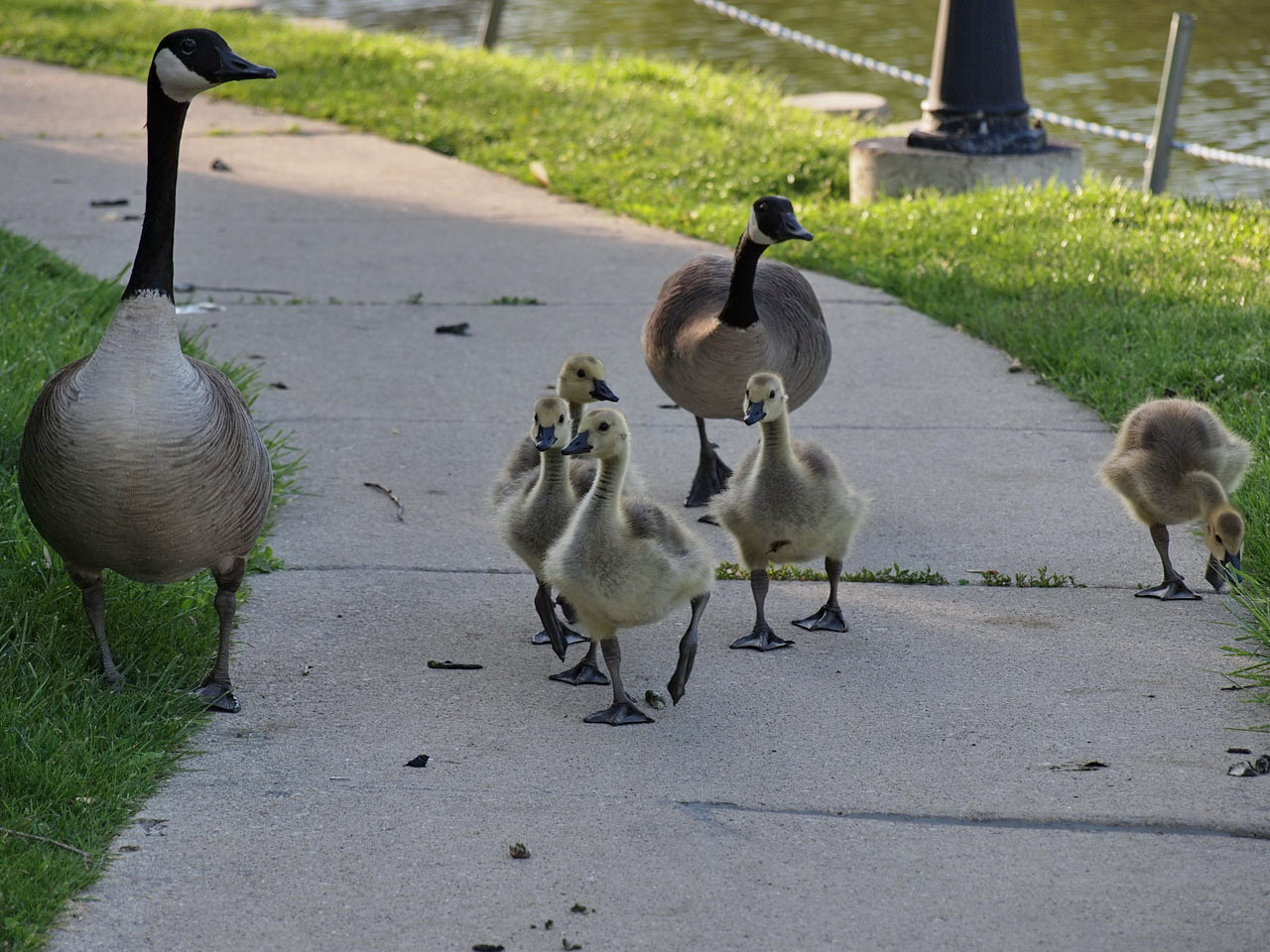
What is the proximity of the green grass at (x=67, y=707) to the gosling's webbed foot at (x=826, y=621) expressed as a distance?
1813 millimetres

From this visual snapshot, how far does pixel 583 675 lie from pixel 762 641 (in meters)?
0.57

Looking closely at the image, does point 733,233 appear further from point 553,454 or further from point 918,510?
point 553,454

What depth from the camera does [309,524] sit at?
5578 millimetres

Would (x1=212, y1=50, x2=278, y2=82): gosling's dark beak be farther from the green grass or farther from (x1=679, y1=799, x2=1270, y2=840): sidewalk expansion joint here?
(x1=679, y1=799, x2=1270, y2=840): sidewalk expansion joint

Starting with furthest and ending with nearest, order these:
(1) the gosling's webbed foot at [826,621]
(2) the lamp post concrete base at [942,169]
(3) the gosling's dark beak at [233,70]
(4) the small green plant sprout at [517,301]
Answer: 1. (2) the lamp post concrete base at [942,169]
2. (4) the small green plant sprout at [517,301]
3. (1) the gosling's webbed foot at [826,621]
4. (3) the gosling's dark beak at [233,70]

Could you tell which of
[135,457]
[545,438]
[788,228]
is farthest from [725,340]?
[135,457]

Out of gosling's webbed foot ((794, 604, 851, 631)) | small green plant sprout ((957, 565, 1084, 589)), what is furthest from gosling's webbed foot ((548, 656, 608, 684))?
small green plant sprout ((957, 565, 1084, 589))

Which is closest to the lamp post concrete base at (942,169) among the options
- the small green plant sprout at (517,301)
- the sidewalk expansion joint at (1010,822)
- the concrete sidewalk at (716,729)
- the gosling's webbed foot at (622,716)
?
the concrete sidewalk at (716,729)

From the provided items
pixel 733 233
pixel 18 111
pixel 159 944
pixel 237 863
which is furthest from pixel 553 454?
pixel 18 111

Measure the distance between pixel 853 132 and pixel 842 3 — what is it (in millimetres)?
8804

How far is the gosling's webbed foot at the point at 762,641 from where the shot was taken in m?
4.67

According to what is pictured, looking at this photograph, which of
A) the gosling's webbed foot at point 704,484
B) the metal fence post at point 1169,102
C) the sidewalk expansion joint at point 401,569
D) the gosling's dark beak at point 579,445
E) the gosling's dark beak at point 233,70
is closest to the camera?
the gosling's dark beak at point 233,70

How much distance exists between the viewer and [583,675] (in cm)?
453

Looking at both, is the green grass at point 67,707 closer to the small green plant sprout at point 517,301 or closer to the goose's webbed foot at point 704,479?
the goose's webbed foot at point 704,479
